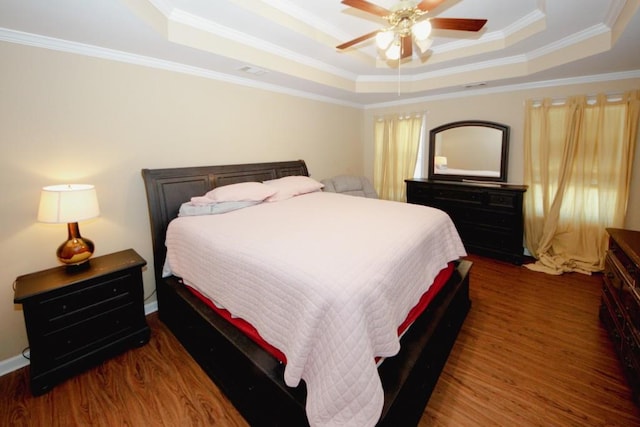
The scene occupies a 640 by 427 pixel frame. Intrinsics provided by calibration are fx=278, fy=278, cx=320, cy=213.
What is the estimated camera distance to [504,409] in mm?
1614

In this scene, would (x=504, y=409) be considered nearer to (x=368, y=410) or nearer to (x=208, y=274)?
(x=368, y=410)

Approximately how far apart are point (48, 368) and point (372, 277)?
2.16 meters

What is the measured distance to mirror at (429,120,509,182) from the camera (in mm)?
3834

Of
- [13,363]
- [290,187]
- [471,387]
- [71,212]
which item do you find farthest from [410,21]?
[13,363]

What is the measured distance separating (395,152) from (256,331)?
4007 mm

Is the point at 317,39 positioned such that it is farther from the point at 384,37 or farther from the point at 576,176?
the point at 576,176

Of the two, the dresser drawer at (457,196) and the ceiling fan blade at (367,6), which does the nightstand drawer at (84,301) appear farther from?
the dresser drawer at (457,196)

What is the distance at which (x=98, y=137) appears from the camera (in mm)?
2234

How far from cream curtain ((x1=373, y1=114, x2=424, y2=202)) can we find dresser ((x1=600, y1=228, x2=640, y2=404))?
2806 mm

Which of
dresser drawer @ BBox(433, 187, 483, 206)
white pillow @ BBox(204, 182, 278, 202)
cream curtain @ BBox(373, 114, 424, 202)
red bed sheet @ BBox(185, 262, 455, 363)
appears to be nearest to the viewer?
red bed sheet @ BBox(185, 262, 455, 363)

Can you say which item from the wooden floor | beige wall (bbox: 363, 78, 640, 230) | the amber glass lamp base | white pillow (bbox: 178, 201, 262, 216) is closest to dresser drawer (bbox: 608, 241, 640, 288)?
the wooden floor

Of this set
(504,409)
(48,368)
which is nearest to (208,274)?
(48,368)

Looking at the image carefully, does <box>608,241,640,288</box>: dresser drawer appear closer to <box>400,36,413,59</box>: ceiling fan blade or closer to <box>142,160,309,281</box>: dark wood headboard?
<box>400,36,413,59</box>: ceiling fan blade

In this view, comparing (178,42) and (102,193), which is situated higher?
(178,42)
